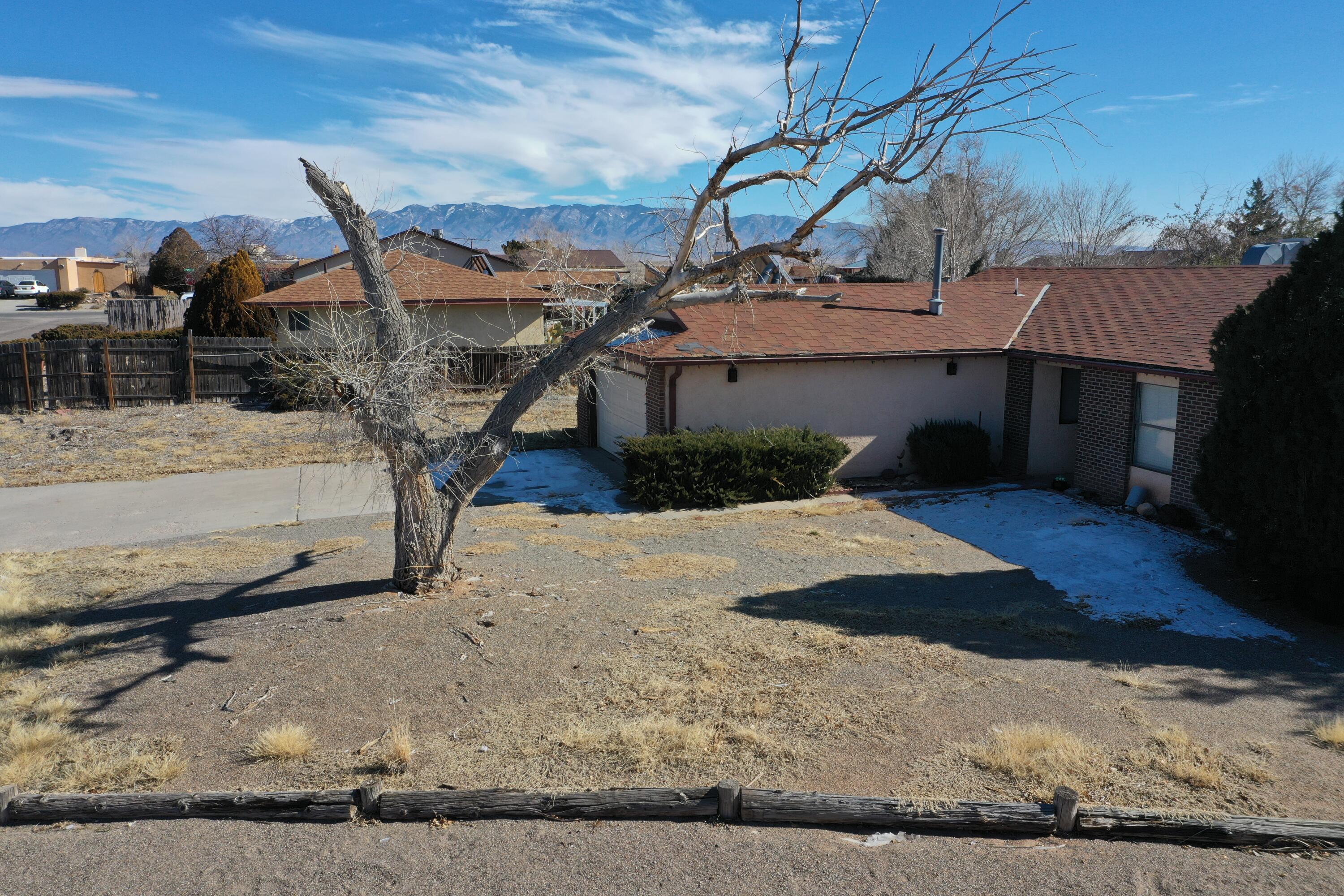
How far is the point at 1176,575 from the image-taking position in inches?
434

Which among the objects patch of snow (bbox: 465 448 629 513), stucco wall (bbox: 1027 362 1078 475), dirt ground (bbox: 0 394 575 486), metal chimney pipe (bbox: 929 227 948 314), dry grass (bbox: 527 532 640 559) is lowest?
dry grass (bbox: 527 532 640 559)

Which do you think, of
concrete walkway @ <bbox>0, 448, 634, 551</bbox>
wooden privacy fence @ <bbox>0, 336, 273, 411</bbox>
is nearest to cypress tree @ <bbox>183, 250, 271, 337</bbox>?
wooden privacy fence @ <bbox>0, 336, 273, 411</bbox>

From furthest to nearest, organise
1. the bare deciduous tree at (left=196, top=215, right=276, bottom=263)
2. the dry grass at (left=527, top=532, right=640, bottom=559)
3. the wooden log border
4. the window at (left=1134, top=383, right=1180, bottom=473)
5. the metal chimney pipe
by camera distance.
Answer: the bare deciduous tree at (left=196, top=215, right=276, bottom=263) < the metal chimney pipe < the window at (left=1134, top=383, right=1180, bottom=473) < the dry grass at (left=527, top=532, right=640, bottom=559) < the wooden log border

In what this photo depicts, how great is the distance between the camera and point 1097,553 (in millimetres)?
12039

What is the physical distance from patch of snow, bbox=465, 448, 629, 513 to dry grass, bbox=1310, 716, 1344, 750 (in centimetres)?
980

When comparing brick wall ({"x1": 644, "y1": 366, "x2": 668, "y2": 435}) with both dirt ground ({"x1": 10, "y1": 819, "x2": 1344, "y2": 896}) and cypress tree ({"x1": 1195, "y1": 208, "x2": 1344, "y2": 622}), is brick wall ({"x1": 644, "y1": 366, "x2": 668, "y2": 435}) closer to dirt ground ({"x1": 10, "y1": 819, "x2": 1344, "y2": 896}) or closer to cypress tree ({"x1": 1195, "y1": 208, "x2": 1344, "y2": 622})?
cypress tree ({"x1": 1195, "y1": 208, "x2": 1344, "y2": 622})

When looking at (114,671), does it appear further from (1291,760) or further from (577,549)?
(1291,760)

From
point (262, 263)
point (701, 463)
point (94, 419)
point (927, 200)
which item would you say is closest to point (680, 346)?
point (701, 463)

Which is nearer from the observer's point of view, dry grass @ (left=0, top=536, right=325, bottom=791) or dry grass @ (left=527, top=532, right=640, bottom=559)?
dry grass @ (left=0, top=536, right=325, bottom=791)

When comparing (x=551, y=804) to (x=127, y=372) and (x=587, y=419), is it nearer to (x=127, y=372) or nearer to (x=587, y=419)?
(x=587, y=419)

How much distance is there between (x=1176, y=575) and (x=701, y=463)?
6.82 m

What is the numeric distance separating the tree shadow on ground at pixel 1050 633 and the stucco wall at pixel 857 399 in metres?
5.94

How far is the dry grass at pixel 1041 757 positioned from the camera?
5.71 metres

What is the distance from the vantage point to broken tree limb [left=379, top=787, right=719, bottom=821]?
5.39 meters
